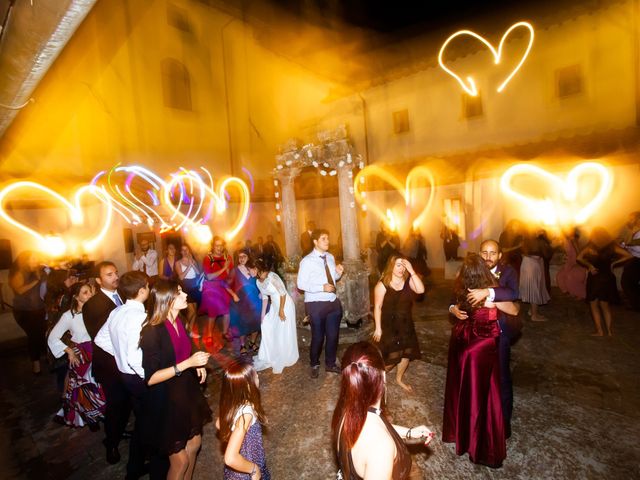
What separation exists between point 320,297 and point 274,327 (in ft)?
3.40

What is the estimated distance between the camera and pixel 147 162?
41.2ft

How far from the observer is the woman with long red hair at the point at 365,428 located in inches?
66.6

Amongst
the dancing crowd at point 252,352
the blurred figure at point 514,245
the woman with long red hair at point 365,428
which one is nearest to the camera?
the woman with long red hair at point 365,428

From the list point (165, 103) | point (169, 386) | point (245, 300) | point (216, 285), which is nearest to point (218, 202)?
point (165, 103)

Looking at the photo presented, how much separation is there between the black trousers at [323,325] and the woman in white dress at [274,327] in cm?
54

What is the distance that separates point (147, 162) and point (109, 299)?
33.9 ft

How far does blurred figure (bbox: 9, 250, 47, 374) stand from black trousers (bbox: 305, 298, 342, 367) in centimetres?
508

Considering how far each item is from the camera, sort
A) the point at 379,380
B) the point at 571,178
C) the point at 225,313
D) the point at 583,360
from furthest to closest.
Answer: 1. the point at 571,178
2. the point at 225,313
3. the point at 583,360
4. the point at 379,380

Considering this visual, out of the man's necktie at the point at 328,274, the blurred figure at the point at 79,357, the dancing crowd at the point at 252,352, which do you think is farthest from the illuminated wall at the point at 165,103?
the man's necktie at the point at 328,274

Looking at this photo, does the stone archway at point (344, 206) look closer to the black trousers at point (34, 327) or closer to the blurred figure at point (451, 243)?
the black trousers at point (34, 327)

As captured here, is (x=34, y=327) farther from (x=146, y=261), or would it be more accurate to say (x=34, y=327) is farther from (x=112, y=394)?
(x=112, y=394)

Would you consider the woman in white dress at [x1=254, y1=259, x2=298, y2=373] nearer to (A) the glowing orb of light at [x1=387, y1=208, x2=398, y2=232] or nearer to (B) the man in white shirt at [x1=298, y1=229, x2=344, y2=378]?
(B) the man in white shirt at [x1=298, y1=229, x2=344, y2=378]

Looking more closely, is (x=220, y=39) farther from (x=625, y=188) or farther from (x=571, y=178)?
(x=625, y=188)

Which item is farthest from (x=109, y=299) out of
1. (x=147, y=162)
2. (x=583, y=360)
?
(x=147, y=162)
